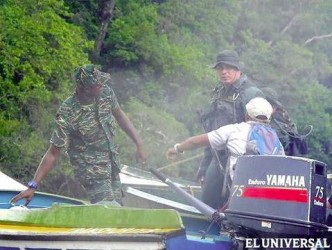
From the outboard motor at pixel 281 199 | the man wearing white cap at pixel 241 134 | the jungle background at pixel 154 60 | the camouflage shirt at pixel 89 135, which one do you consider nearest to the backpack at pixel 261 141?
the man wearing white cap at pixel 241 134

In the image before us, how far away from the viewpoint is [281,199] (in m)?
4.75

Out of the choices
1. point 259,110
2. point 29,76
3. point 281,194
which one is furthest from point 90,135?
point 29,76

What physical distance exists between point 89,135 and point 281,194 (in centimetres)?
176

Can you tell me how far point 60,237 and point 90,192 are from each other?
124 centimetres

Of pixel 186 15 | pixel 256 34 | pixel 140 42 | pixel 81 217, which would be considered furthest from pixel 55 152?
pixel 256 34

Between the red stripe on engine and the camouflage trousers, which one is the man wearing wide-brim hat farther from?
the red stripe on engine

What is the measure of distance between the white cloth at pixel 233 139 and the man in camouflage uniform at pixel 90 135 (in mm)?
743

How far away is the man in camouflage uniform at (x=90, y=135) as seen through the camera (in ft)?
19.1

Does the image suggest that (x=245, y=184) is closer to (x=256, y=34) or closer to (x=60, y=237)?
(x=60, y=237)

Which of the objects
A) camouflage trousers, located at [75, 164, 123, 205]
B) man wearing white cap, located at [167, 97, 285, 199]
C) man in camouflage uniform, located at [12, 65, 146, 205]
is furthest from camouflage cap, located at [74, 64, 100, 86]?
man wearing white cap, located at [167, 97, 285, 199]

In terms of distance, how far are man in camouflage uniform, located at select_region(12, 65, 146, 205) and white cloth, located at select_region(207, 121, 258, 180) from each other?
743mm

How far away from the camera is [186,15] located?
1877 centimetres

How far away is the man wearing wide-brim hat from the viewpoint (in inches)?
243

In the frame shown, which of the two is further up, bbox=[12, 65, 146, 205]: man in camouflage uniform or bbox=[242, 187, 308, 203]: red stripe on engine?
bbox=[12, 65, 146, 205]: man in camouflage uniform
